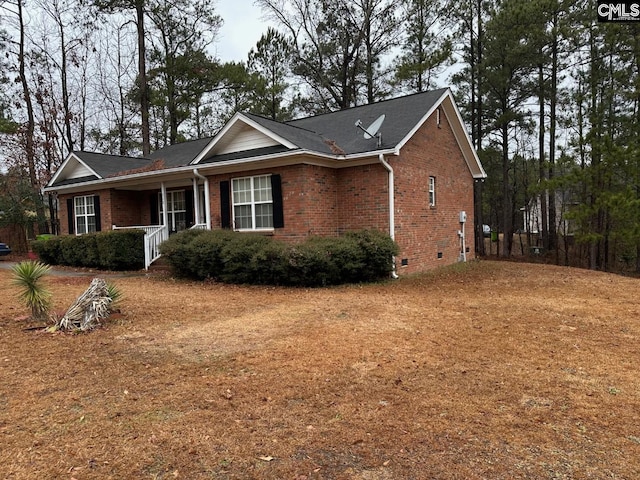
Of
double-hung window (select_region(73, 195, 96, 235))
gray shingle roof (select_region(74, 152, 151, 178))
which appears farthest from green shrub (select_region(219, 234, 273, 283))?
double-hung window (select_region(73, 195, 96, 235))

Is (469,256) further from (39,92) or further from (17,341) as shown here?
(39,92)

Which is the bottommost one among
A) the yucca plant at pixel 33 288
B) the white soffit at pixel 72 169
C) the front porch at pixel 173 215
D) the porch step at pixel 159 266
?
the porch step at pixel 159 266

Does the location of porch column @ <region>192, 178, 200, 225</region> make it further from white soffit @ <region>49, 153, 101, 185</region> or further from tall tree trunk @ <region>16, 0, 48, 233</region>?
tall tree trunk @ <region>16, 0, 48, 233</region>

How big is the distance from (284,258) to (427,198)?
5.86 metres

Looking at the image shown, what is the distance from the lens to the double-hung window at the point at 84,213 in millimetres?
16766

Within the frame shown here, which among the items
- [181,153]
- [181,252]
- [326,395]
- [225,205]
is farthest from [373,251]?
[181,153]

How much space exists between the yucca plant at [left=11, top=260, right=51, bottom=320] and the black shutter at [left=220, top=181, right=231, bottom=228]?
6.58m

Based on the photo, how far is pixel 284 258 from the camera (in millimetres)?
9602

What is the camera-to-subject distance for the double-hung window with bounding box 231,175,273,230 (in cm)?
1197

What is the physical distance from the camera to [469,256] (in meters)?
16.4

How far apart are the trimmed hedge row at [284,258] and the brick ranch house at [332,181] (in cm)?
125

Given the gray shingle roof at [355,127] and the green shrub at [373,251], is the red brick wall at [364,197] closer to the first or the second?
the gray shingle roof at [355,127]

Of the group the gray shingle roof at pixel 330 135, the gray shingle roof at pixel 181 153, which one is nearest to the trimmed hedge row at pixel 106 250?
the gray shingle roof at pixel 330 135

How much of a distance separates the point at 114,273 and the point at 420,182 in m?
9.81
